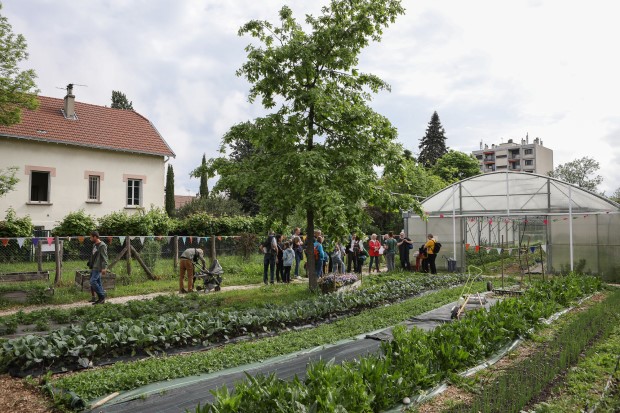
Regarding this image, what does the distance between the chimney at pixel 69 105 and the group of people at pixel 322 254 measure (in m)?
15.9

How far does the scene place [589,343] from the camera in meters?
7.42

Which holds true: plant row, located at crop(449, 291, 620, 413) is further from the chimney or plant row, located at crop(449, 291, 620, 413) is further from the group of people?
the chimney

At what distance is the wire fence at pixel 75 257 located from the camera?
1346 centimetres

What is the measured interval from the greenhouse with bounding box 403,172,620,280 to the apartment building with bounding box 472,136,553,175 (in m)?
80.7

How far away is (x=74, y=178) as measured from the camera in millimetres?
24016

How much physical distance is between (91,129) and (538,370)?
85.7 feet

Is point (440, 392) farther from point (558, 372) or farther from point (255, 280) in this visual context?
point (255, 280)

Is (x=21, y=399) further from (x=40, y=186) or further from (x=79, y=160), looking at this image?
(x=79, y=160)

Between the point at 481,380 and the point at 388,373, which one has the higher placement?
the point at 388,373

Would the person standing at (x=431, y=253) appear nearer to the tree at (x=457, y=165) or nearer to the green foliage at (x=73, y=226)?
the green foliage at (x=73, y=226)

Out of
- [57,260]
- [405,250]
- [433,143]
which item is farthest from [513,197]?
[433,143]

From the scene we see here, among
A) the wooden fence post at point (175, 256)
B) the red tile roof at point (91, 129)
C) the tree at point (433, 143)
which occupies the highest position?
the tree at point (433, 143)

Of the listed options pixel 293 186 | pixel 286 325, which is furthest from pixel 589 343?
pixel 293 186

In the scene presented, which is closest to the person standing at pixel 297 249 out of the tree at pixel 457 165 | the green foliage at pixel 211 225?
the green foliage at pixel 211 225
